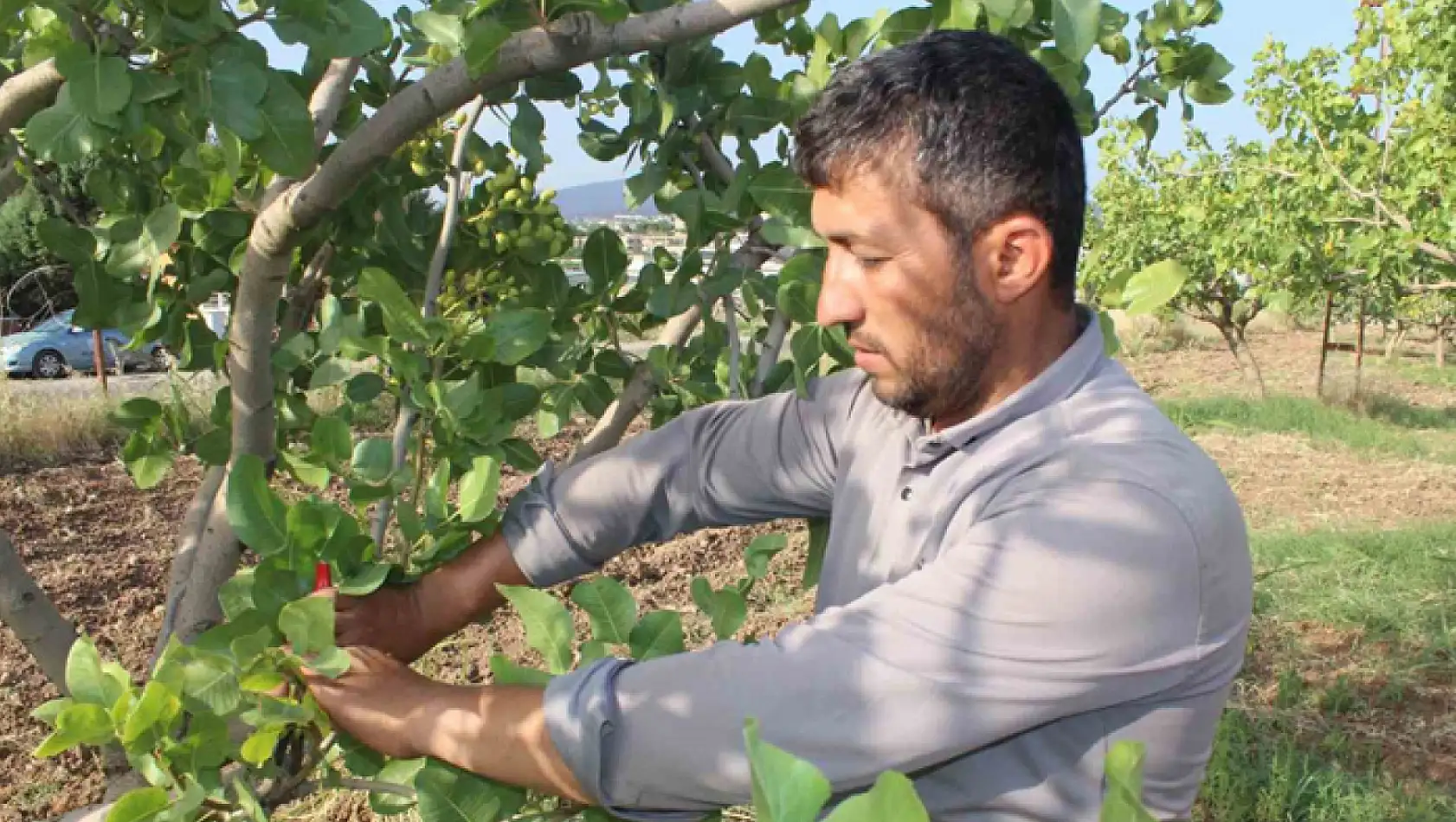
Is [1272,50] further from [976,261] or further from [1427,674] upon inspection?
[976,261]

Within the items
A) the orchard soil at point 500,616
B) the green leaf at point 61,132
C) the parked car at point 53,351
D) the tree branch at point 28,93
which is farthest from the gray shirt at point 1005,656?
the parked car at point 53,351

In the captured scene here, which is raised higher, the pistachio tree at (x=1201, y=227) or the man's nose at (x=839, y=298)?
the man's nose at (x=839, y=298)

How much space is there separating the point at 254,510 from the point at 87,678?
22 centimetres

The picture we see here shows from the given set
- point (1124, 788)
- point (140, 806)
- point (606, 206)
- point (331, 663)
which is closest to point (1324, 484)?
point (606, 206)

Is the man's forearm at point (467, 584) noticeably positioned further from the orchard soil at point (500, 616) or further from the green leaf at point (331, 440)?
the orchard soil at point (500, 616)

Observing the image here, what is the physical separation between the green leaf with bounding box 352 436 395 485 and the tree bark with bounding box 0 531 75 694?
72 cm

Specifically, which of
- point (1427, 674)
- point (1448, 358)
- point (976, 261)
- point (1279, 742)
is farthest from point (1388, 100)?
point (1448, 358)

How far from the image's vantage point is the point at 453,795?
115 centimetres

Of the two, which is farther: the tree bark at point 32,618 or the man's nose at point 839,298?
the tree bark at point 32,618

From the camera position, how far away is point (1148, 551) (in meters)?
1.07

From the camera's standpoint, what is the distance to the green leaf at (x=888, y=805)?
21.4 inches

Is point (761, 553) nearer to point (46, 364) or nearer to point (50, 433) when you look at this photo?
point (50, 433)

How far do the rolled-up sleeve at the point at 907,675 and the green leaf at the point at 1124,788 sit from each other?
427 mm

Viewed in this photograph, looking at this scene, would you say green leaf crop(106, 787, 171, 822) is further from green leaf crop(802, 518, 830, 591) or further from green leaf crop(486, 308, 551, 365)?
green leaf crop(802, 518, 830, 591)
